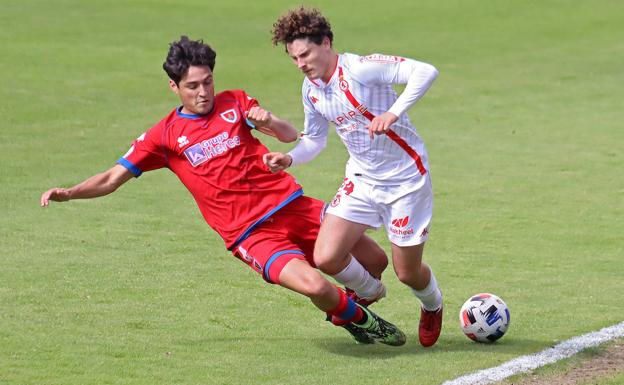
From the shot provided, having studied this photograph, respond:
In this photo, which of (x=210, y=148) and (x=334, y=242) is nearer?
(x=334, y=242)

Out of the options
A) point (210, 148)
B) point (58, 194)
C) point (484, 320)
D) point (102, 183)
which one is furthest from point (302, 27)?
point (484, 320)

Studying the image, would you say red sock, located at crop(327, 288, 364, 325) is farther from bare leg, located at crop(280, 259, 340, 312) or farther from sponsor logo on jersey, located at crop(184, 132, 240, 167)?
sponsor logo on jersey, located at crop(184, 132, 240, 167)

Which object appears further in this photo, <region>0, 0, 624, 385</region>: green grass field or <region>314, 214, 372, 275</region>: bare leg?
<region>0, 0, 624, 385</region>: green grass field

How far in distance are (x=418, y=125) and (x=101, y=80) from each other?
20.0ft

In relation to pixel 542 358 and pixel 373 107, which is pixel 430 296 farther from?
pixel 373 107

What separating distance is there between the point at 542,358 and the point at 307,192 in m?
6.05

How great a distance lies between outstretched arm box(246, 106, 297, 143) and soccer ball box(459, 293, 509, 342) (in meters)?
1.77

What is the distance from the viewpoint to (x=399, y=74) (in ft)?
25.3

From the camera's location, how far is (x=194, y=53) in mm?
8164

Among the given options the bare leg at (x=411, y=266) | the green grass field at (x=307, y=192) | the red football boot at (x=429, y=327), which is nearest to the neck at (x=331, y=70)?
the bare leg at (x=411, y=266)

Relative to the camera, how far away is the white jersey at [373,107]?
303 inches

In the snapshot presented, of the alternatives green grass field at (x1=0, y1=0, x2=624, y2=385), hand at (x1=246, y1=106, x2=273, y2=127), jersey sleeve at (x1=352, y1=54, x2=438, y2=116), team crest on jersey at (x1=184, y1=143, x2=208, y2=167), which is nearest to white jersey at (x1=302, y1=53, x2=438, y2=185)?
jersey sleeve at (x1=352, y1=54, x2=438, y2=116)

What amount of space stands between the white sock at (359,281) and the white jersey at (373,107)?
65cm

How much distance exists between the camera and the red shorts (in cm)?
800
